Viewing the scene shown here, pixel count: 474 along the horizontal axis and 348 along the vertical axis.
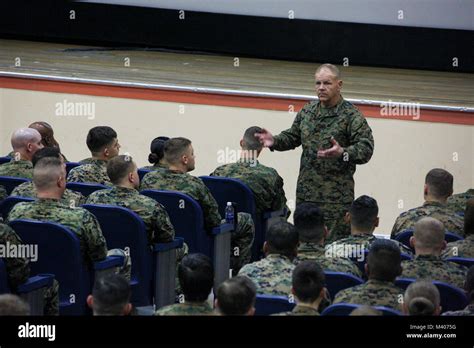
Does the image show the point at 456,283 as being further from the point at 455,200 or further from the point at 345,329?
the point at 455,200

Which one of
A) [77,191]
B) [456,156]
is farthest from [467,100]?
[77,191]

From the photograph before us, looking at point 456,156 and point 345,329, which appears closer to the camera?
point 345,329

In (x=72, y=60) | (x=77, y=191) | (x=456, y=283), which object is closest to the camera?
(x=456, y=283)

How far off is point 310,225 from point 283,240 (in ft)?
1.43

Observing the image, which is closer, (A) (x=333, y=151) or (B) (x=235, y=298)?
(B) (x=235, y=298)

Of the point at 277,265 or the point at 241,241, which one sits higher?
the point at 277,265

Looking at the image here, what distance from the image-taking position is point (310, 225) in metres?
6.09

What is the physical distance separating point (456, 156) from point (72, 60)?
5.59 metres

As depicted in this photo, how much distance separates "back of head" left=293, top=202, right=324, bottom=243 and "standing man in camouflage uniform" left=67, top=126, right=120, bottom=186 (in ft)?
6.78

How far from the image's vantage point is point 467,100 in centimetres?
1215

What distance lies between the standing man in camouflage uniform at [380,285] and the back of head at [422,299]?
26 centimetres

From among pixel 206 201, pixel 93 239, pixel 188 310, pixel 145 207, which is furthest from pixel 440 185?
pixel 188 310

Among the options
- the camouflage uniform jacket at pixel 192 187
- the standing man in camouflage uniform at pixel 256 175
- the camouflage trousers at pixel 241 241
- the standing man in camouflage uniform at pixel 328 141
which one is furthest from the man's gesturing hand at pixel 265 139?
the camouflage uniform jacket at pixel 192 187

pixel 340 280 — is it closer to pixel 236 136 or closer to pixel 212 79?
pixel 236 136
